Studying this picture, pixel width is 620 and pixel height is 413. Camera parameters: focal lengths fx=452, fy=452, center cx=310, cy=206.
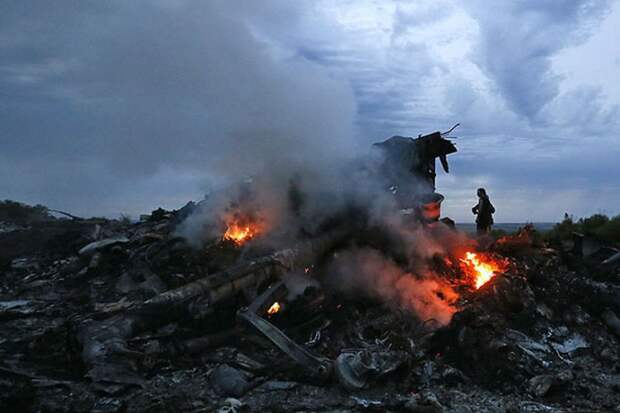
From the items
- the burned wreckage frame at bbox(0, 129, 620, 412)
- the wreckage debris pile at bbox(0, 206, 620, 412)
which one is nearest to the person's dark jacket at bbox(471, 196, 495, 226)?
the burned wreckage frame at bbox(0, 129, 620, 412)

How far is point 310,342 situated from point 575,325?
514 centimetres

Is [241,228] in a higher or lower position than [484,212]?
lower

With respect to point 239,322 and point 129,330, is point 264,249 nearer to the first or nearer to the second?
point 239,322

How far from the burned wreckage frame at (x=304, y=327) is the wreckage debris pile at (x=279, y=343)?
3 centimetres

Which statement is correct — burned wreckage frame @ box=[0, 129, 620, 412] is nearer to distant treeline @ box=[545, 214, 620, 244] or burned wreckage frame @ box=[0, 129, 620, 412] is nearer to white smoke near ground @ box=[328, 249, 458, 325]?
white smoke near ground @ box=[328, 249, 458, 325]

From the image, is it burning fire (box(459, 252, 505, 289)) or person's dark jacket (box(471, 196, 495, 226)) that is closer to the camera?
burning fire (box(459, 252, 505, 289))

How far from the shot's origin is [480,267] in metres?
9.93

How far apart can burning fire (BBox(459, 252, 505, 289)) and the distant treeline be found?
11.2m

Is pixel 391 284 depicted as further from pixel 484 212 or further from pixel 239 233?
pixel 484 212

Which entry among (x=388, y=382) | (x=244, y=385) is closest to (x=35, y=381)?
(x=244, y=385)

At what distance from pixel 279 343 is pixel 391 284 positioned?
3.59 m

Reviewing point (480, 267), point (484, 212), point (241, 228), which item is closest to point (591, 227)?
point (484, 212)

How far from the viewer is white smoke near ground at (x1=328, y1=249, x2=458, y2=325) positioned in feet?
→ 29.1

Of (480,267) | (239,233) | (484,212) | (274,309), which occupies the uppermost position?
(484,212)
